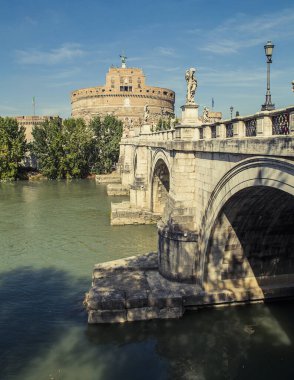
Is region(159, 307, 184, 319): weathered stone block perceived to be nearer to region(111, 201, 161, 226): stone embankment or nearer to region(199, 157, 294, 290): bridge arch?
region(199, 157, 294, 290): bridge arch

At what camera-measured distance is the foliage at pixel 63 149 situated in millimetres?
50375

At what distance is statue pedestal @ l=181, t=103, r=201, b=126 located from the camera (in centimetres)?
1322

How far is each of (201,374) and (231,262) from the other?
4.04 m

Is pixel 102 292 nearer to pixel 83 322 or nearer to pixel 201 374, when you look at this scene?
pixel 83 322

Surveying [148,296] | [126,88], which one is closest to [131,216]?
[148,296]

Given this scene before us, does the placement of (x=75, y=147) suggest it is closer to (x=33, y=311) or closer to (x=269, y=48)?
(x=33, y=311)

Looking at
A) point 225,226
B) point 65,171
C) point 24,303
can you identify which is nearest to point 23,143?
point 65,171

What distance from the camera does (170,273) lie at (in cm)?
1321

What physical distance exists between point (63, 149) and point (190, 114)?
39.7 m

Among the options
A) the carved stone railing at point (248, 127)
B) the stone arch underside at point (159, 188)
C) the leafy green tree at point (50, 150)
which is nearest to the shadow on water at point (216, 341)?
the carved stone railing at point (248, 127)

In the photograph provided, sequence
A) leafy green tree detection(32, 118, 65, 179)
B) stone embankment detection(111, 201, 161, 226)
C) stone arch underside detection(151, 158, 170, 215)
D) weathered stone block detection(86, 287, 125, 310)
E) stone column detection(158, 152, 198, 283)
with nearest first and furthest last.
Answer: weathered stone block detection(86, 287, 125, 310) < stone column detection(158, 152, 198, 283) < stone embankment detection(111, 201, 161, 226) < stone arch underside detection(151, 158, 170, 215) < leafy green tree detection(32, 118, 65, 179)

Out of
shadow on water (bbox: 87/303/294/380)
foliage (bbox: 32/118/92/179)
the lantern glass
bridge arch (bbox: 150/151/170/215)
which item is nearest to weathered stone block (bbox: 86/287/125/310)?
shadow on water (bbox: 87/303/294/380)

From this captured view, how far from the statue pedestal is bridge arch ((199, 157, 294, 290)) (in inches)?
121

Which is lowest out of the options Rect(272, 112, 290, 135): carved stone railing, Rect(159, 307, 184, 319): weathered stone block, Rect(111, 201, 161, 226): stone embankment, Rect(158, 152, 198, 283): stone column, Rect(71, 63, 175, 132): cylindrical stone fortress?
Rect(159, 307, 184, 319): weathered stone block
